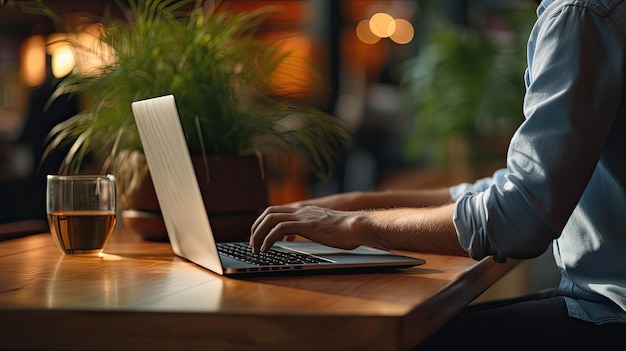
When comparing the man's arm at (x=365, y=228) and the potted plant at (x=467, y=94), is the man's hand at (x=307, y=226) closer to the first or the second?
the man's arm at (x=365, y=228)

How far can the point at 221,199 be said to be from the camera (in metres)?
1.71

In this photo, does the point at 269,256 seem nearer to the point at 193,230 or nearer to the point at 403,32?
the point at 193,230

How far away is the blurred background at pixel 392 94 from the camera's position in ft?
17.1

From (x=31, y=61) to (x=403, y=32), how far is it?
3.93 meters

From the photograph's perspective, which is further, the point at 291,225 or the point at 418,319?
the point at 291,225

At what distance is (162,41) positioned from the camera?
172cm

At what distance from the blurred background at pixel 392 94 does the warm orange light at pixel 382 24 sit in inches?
0.5

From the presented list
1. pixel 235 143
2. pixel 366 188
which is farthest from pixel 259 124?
pixel 366 188

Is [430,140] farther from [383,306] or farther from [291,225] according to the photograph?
[383,306]

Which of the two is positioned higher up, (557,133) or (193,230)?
(557,133)

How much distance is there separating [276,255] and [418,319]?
1.50ft

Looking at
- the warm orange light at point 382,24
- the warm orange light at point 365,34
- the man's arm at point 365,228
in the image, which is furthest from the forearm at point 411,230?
the warm orange light at point 365,34

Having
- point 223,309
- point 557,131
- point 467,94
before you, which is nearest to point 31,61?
point 467,94

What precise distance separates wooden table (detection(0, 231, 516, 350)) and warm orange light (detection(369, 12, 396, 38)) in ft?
29.8
